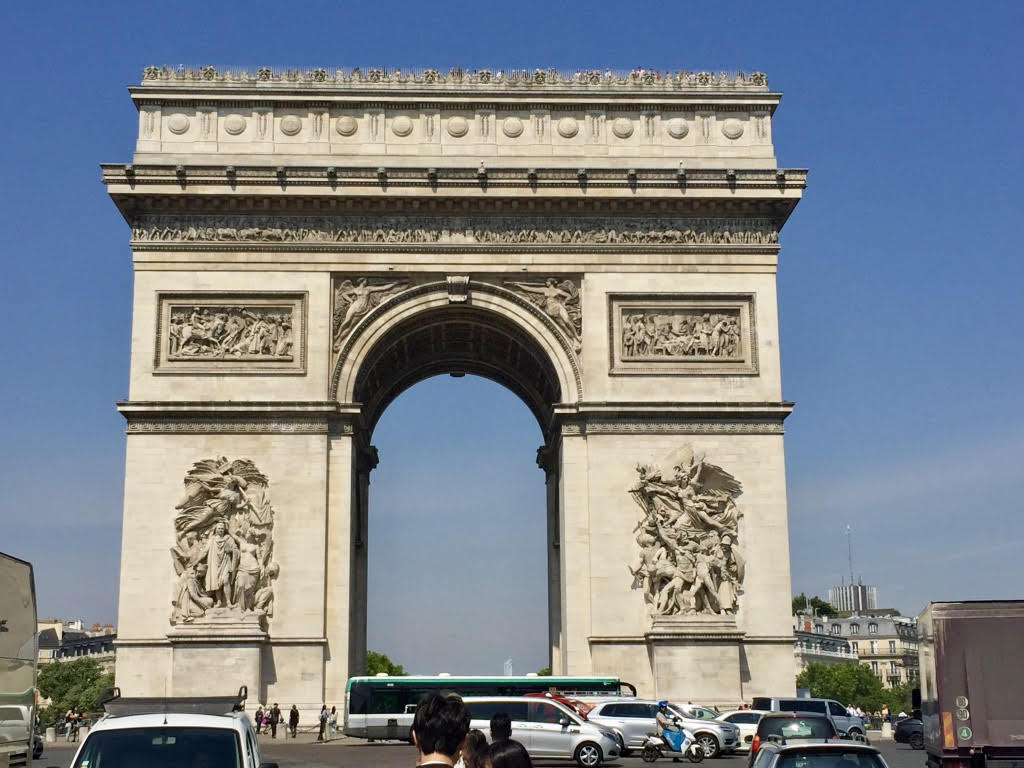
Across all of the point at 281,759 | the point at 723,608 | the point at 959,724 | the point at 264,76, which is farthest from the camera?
the point at 264,76

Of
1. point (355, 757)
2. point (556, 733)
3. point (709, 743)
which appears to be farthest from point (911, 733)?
point (355, 757)

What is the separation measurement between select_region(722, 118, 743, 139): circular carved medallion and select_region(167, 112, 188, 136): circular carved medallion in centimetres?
1422

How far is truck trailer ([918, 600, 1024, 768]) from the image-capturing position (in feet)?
57.2

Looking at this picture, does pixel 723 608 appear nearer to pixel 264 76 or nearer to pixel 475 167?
pixel 475 167

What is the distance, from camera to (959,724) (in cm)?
1753

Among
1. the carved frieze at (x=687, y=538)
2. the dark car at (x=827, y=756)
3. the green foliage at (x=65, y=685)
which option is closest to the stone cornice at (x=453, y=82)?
the carved frieze at (x=687, y=538)

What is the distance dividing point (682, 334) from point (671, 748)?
11.6m

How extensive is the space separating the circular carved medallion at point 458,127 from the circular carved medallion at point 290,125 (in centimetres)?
397

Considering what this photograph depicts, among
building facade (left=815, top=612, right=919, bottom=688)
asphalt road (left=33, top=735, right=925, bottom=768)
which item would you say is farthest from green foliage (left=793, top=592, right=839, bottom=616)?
asphalt road (left=33, top=735, right=925, bottom=768)

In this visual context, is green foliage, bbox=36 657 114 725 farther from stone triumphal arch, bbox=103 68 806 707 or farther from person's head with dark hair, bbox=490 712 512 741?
person's head with dark hair, bbox=490 712 512 741

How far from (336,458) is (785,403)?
1148cm

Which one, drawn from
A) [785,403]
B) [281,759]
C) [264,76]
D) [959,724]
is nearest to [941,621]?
[959,724]

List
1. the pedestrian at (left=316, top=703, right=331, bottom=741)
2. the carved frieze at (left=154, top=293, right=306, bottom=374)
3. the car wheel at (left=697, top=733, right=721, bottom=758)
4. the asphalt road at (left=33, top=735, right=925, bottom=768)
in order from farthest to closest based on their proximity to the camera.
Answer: the carved frieze at (left=154, top=293, right=306, bottom=374)
the pedestrian at (left=316, top=703, right=331, bottom=741)
the car wheel at (left=697, top=733, right=721, bottom=758)
the asphalt road at (left=33, top=735, right=925, bottom=768)

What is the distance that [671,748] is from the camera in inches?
1140
